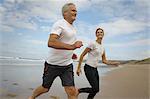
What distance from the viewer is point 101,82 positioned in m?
2.85

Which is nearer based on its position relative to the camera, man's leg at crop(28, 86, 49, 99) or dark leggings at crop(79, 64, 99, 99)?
man's leg at crop(28, 86, 49, 99)

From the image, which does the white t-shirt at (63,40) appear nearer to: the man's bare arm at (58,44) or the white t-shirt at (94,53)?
the man's bare arm at (58,44)

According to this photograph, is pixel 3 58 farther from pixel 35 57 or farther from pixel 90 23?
pixel 90 23

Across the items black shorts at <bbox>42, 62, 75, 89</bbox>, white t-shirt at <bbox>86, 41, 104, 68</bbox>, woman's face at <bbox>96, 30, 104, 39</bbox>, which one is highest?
woman's face at <bbox>96, 30, 104, 39</bbox>

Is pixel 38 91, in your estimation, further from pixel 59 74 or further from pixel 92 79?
pixel 92 79

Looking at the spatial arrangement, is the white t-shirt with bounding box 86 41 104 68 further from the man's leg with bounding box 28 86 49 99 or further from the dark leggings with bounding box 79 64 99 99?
the man's leg with bounding box 28 86 49 99

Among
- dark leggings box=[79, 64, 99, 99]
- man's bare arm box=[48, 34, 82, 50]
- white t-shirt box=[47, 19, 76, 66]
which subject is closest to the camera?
man's bare arm box=[48, 34, 82, 50]

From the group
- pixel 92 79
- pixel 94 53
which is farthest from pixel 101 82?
pixel 94 53

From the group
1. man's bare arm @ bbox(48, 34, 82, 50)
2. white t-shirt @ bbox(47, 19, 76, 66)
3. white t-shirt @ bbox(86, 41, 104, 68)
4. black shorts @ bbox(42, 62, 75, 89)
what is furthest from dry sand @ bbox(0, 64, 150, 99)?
man's bare arm @ bbox(48, 34, 82, 50)

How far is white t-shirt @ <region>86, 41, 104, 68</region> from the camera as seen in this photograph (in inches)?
111

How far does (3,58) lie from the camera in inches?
110

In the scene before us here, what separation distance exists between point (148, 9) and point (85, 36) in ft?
2.11

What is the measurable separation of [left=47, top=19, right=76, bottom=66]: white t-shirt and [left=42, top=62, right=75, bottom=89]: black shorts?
0.03 m

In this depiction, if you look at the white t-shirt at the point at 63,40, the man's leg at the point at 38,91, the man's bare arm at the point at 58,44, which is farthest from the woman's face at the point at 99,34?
the man's leg at the point at 38,91
